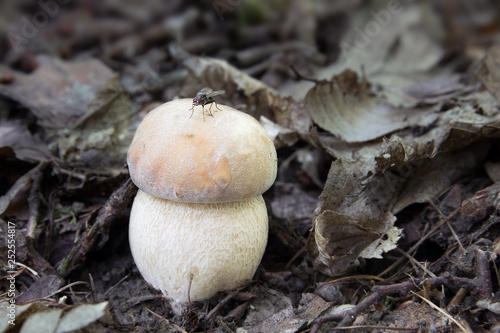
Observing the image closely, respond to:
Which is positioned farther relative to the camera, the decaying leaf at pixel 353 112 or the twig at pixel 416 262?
the decaying leaf at pixel 353 112

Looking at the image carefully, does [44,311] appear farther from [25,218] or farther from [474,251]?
[474,251]

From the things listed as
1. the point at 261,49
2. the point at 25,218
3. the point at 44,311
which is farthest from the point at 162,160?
the point at 261,49

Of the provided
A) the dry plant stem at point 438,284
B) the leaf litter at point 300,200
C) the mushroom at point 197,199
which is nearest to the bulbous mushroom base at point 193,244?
the mushroom at point 197,199

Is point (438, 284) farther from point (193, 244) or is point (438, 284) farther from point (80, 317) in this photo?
point (80, 317)

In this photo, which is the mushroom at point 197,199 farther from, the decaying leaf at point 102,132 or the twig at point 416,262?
the twig at point 416,262

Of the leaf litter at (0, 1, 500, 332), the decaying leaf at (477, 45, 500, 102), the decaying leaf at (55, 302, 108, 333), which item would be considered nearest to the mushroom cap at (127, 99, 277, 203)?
the leaf litter at (0, 1, 500, 332)

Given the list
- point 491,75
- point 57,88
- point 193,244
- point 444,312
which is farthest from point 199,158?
point 491,75

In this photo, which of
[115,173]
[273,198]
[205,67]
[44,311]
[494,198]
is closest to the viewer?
[44,311]
